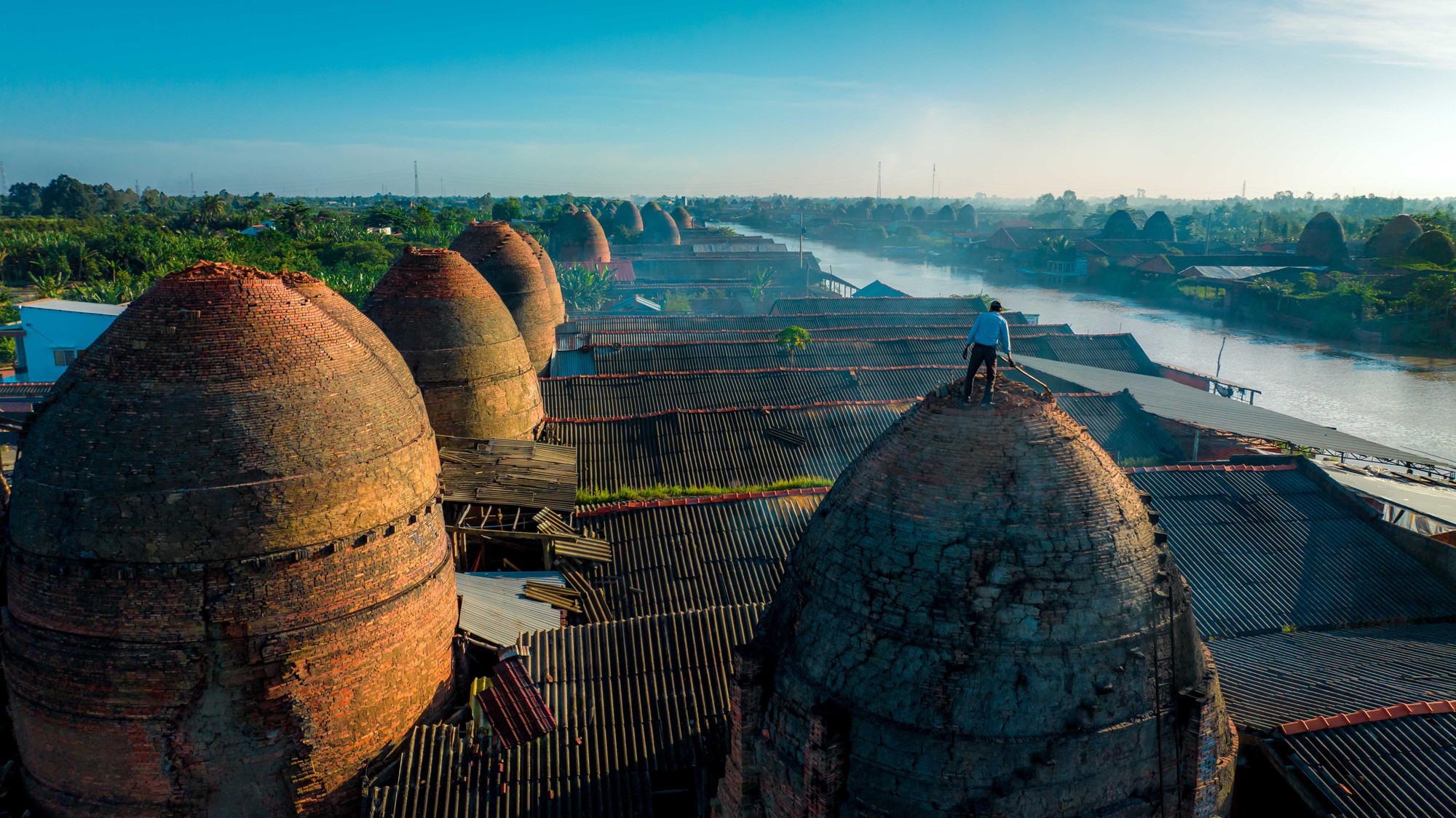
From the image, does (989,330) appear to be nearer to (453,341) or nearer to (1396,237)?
(453,341)

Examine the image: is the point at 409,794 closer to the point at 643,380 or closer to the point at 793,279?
the point at 643,380

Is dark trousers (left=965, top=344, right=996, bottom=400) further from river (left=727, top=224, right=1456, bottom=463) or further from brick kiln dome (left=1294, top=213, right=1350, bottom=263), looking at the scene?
brick kiln dome (left=1294, top=213, right=1350, bottom=263)

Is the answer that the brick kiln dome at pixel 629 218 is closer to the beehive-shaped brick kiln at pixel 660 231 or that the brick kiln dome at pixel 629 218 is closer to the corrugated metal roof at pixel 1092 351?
the beehive-shaped brick kiln at pixel 660 231

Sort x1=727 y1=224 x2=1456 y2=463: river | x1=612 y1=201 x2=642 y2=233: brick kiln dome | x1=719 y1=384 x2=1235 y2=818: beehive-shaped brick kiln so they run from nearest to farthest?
x1=719 y1=384 x2=1235 y2=818: beehive-shaped brick kiln < x1=727 y1=224 x2=1456 y2=463: river < x1=612 y1=201 x2=642 y2=233: brick kiln dome

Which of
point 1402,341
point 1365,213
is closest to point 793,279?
point 1402,341

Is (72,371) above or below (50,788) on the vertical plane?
above

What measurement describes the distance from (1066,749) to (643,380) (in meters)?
26.3

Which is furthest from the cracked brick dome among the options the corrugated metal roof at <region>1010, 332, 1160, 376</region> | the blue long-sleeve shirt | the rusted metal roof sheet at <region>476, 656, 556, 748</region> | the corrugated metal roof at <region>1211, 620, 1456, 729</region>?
the corrugated metal roof at <region>1010, 332, 1160, 376</region>

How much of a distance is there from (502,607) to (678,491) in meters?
9.11

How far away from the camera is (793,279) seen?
76375 millimetres

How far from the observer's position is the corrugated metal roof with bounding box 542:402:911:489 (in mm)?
24859

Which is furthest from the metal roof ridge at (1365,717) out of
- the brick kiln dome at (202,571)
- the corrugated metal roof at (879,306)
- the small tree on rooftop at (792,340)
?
the corrugated metal roof at (879,306)

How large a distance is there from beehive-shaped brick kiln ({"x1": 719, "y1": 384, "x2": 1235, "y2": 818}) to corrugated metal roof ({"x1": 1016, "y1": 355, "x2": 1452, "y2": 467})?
64.5 feet

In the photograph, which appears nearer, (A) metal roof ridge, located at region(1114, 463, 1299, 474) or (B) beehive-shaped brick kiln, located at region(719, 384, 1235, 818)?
(B) beehive-shaped brick kiln, located at region(719, 384, 1235, 818)
